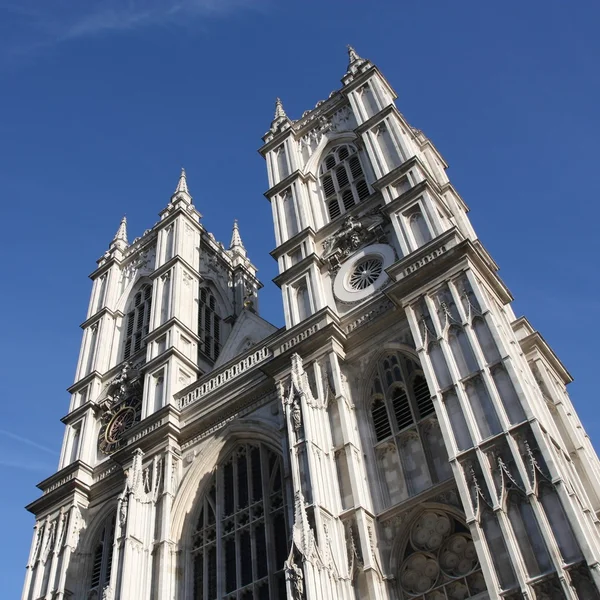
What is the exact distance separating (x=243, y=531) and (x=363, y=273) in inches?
363

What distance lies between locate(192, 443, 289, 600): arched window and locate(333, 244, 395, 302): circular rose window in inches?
229

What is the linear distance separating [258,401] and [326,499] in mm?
6113

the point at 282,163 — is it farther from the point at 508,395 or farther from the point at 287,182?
the point at 508,395

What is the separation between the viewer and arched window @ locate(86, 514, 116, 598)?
25094 mm

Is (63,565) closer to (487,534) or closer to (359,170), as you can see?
(487,534)

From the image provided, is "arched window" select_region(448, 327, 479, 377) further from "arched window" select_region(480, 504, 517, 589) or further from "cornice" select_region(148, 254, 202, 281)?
"cornice" select_region(148, 254, 202, 281)

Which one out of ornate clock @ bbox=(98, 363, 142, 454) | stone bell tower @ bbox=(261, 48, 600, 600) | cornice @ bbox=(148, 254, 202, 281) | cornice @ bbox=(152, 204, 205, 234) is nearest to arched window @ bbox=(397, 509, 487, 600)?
stone bell tower @ bbox=(261, 48, 600, 600)

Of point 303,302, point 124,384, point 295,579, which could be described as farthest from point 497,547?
point 124,384

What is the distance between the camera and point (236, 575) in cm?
2136

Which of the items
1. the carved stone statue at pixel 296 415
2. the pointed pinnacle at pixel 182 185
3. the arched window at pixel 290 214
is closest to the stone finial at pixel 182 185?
the pointed pinnacle at pixel 182 185

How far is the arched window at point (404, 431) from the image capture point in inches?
766

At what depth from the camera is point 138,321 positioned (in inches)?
1372

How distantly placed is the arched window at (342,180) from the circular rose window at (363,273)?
330 centimetres

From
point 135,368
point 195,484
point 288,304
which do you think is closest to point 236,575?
point 195,484
